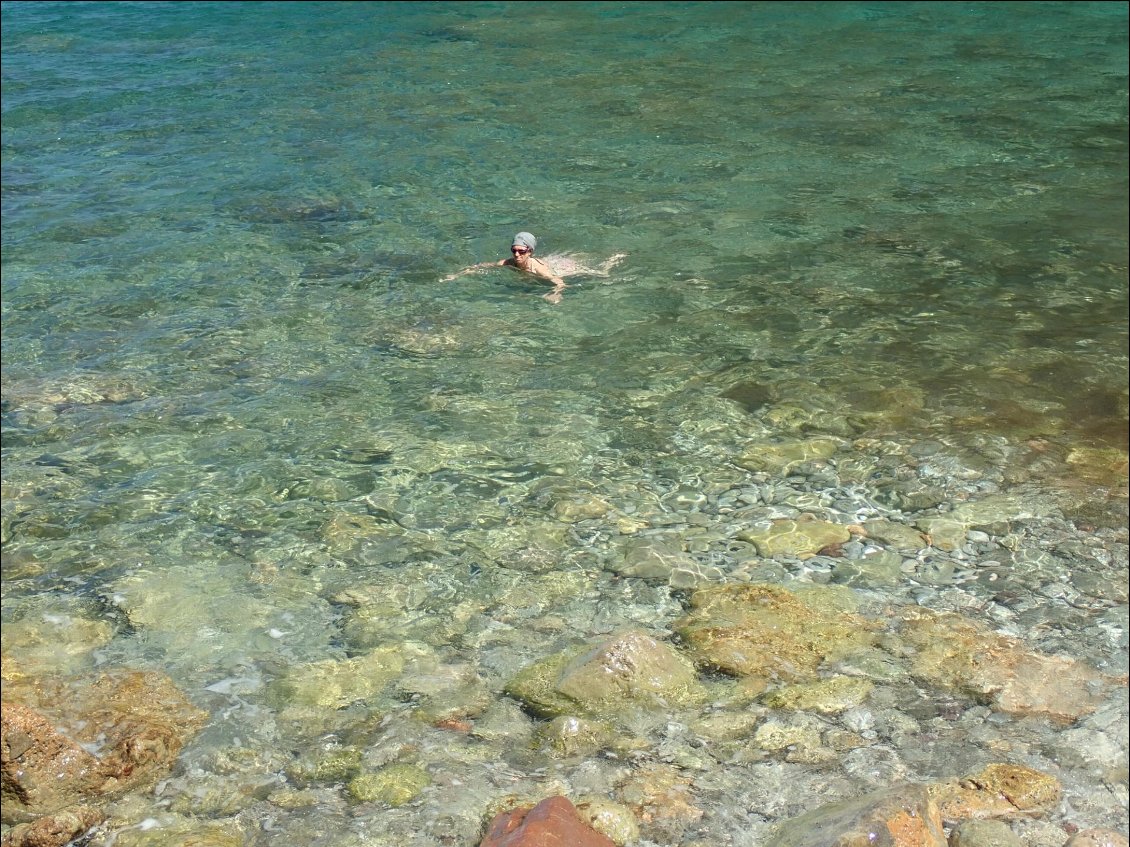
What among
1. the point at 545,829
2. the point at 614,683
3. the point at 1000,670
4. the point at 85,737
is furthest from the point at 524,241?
the point at 545,829

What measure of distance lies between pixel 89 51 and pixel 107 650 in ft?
56.1

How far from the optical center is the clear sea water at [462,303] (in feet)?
22.0

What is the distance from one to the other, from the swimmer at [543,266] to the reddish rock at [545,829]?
6.37 meters

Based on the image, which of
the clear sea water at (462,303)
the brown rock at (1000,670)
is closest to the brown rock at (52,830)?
the clear sea water at (462,303)

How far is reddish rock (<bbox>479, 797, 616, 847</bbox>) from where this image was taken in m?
3.95

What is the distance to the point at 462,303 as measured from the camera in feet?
33.1

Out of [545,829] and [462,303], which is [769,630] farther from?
[462,303]

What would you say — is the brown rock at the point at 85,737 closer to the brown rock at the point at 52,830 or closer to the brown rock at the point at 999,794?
the brown rock at the point at 52,830

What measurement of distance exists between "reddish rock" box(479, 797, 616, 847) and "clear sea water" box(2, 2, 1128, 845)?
1.47 ft

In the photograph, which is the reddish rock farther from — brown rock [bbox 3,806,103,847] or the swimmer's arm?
the swimmer's arm

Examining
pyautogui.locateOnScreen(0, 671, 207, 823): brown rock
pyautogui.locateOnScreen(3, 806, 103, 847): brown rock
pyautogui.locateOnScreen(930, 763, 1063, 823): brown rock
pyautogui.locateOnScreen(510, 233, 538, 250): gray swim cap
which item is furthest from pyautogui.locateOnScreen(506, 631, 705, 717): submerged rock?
pyautogui.locateOnScreen(510, 233, 538, 250): gray swim cap

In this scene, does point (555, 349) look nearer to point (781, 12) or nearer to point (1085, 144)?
point (1085, 144)

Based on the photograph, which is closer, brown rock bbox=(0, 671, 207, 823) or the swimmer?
brown rock bbox=(0, 671, 207, 823)

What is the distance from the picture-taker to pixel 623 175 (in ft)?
42.9
